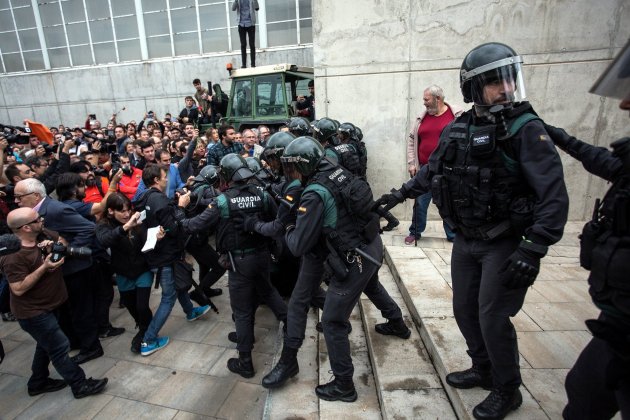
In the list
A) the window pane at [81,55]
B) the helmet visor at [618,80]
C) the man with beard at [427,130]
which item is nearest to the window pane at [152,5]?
the window pane at [81,55]

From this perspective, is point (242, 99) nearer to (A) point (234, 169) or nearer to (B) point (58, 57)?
(A) point (234, 169)

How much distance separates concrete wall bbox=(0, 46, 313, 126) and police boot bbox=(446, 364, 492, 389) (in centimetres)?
1390

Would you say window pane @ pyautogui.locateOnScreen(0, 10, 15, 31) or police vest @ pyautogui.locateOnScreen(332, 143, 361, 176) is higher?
window pane @ pyautogui.locateOnScreen(0, 10, 15, 31)

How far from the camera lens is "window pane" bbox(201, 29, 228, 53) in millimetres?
15219

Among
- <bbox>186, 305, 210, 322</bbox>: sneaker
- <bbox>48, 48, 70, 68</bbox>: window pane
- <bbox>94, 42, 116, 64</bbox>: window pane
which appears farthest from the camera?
<bbox>48, 48, 70, 68</bbox>: window pane

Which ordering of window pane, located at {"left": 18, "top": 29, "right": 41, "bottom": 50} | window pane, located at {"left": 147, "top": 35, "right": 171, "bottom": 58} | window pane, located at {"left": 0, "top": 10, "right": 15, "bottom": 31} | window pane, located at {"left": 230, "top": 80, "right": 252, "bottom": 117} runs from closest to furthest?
1. window pane, located at {"left": 230, "top": 80, "right": 252, "bottom": 117}
2. window pane, located at {"left": 147, "top": 35, "right": 171, "bottom": 58}
3. window pane, located at {"left": 18, "top": 29, "right": 41, "bottom": 50}
4. window pane, located at {"left": 0, "top": 10, "right": 15, "bottom": 31}

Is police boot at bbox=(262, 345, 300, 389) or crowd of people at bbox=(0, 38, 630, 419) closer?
crowd of people at bbox=(0, 38, 630, 419)

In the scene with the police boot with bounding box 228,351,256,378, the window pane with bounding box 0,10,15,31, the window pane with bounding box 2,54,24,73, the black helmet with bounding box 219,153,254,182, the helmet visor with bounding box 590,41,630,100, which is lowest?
the police boot with bounding box 228,351,256,378

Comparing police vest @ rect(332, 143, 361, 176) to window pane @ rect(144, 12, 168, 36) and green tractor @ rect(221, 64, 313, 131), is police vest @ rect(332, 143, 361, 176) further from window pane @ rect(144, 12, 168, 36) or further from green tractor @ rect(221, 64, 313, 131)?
window pane @ rect(144, 12, 168, 36)

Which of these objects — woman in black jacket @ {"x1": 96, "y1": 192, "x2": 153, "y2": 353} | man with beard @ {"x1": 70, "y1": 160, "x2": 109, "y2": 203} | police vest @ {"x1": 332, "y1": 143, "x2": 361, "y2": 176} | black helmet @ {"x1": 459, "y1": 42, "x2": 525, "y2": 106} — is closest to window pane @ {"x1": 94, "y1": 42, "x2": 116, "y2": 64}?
man with beard @ {"x1": 70, "y1": 160, "x2": 109, "y2": 203}

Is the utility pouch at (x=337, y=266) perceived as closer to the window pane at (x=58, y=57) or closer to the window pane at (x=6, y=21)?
the window pane at (x=58, y=57)

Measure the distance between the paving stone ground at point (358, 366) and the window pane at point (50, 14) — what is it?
18.3 m

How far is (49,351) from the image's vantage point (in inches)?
119

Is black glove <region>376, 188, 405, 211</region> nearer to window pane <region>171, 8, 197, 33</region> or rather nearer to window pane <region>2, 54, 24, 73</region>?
window pane <region>171, 8, 197, 33</region>
